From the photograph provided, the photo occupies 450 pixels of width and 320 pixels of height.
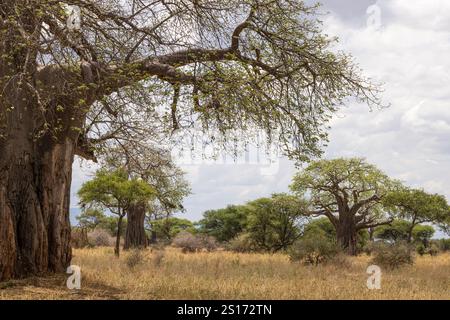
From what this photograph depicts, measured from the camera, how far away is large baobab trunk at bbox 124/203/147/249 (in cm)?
2844

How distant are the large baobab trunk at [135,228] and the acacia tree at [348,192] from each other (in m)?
8.49

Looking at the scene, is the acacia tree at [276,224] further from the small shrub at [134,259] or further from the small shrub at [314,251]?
the small shrub at [134,259]

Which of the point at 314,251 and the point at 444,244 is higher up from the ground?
the point at 444,244

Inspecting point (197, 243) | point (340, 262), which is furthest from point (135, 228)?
point (340, 262)

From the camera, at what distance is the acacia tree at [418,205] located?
28.0m

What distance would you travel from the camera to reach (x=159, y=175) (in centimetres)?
1781

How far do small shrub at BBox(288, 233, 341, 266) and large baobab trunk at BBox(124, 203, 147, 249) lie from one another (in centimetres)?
1224

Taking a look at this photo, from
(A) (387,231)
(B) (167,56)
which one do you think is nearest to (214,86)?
(B) (167,56)

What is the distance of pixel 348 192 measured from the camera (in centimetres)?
2933

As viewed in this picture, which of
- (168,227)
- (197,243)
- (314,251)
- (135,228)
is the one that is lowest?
(314,251)

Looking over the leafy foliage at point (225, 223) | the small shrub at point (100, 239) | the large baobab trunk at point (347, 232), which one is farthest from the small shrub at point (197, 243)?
the large baobab trunk at point (347, 232)

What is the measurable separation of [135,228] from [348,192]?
11289mm

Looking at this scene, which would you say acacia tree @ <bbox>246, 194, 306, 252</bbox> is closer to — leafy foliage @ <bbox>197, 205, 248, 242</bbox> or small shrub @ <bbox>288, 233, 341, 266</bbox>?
leafy foliage @ <bbox>197, 205, 248, 242</bbox>

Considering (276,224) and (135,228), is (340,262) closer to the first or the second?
(135,228)
